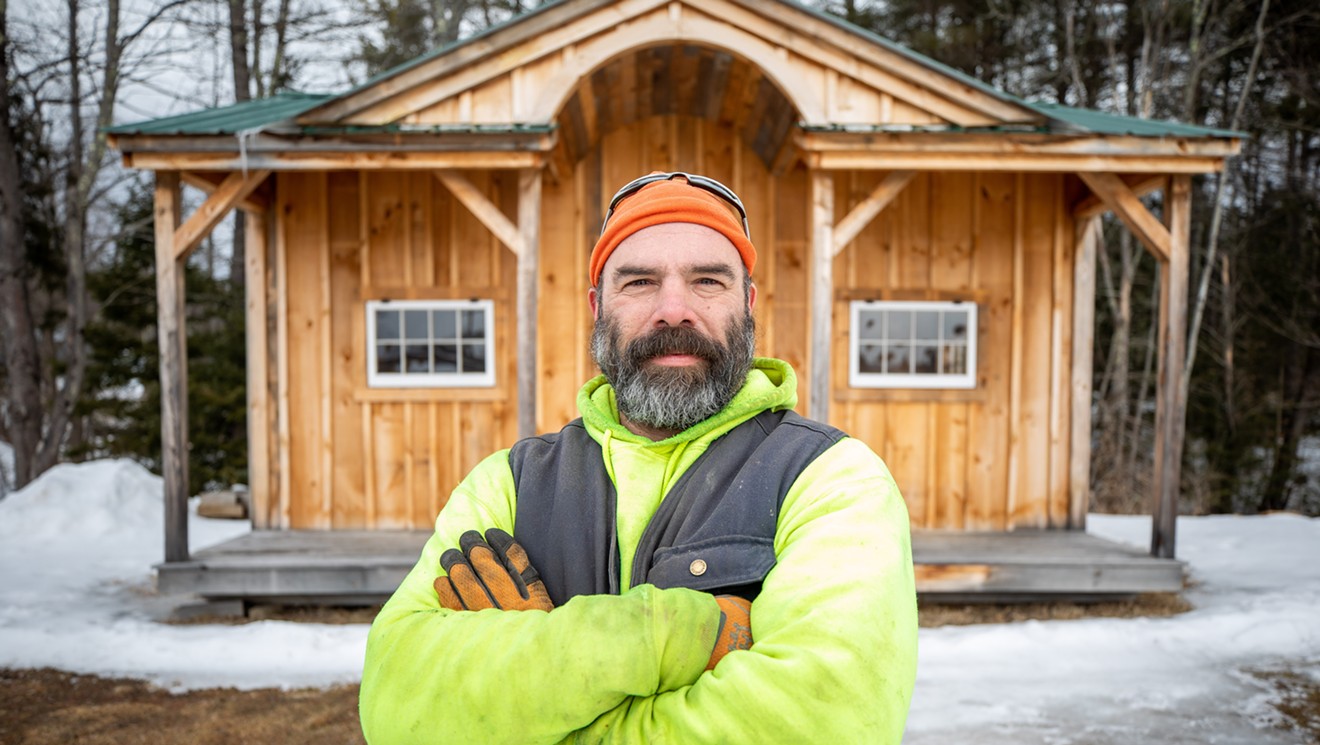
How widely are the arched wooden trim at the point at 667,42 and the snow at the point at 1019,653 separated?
354 cm

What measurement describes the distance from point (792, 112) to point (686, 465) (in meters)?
4.68

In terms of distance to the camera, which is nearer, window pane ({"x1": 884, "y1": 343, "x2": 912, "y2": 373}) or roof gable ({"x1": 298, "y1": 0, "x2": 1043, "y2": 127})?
roof gable ({"x1": 298, "y1": 0, "x2": 1043, "y2": 127})

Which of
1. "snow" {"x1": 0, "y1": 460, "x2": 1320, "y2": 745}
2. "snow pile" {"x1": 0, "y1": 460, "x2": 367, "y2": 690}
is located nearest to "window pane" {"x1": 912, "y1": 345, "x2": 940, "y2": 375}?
"snow" {"x1": 0, "y1": 460, "x2": 1320, "y2": 745}

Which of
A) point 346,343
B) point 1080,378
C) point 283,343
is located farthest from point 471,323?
point 1080,378

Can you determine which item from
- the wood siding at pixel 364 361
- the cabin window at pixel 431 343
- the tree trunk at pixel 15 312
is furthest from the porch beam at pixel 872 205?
the tree trunk at pixel 15 312

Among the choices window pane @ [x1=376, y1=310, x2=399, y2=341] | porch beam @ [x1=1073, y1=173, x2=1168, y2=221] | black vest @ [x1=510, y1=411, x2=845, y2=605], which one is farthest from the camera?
window pane @ [x1=376, y1=310, x2=399, y2=341]

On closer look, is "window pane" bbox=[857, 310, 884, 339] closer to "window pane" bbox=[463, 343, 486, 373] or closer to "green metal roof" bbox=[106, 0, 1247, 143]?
"green metal roof" bbox=[106, 0, 1247, 143]

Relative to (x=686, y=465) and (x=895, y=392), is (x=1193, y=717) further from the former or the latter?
(x=686, y=465)

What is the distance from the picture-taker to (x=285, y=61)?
14.2 meters

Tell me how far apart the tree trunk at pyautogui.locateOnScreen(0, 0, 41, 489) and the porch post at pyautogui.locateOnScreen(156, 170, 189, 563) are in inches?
299

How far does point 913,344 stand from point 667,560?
5688mm

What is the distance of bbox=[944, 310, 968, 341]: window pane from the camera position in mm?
6617

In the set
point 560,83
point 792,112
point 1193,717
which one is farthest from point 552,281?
point 1193,717

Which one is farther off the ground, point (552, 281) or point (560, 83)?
point (560, 83)
